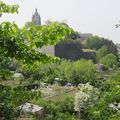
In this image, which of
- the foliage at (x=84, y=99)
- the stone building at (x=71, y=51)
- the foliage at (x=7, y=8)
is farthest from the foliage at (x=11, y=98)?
the stone building at (x=71, y=51)

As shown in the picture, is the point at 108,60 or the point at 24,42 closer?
the point at 24,42

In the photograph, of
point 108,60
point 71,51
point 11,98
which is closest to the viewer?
point 11,98

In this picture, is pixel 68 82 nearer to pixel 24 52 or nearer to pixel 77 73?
pixel 77 73

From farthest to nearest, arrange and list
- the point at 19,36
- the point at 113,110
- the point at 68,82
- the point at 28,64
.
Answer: the point at 68,82
the point at 113,110
the point at 28,64
the point at 19,36

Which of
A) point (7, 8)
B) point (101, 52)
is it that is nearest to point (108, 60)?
point (101, 52)

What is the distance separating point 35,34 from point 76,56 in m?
60.0

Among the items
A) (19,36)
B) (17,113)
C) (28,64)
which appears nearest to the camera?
(19,36)

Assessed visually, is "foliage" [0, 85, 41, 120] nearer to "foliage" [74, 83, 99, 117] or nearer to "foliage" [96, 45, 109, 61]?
"foliage" [74, 83, 99, 117]

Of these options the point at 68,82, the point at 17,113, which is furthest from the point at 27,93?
the point at 68,82

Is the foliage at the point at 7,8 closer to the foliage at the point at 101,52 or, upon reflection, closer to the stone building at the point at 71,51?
the stone building at the point at 71,51

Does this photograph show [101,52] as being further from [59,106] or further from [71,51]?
[59,106]

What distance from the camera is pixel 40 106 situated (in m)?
24.4

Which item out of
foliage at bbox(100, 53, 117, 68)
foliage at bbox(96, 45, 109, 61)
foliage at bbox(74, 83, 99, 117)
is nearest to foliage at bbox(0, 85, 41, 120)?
foliage at bbox(74, 83, 99, 117)

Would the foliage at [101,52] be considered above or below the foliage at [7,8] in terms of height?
below
